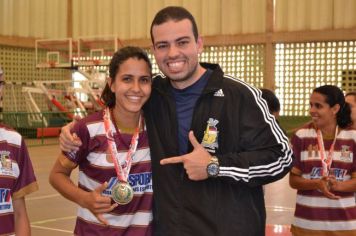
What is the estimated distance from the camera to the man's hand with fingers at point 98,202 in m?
2.68

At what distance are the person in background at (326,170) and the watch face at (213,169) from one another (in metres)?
1.41

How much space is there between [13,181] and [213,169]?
961 millimetres

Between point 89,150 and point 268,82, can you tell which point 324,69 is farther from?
point 89,150

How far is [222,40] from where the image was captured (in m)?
19.8

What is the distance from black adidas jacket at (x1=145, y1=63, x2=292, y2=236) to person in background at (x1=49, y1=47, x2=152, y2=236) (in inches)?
7.2

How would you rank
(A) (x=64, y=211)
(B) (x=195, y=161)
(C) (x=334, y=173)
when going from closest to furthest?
(B) (x=195, y=161), (C) (x=334, y=173), (A) (x=64, y=211)

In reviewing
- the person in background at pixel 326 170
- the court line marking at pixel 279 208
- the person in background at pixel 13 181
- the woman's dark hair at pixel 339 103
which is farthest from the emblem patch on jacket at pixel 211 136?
the court line marking at pixel 279 208

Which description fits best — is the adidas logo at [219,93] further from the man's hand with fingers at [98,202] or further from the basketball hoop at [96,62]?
the basketball hoop at [96,62]

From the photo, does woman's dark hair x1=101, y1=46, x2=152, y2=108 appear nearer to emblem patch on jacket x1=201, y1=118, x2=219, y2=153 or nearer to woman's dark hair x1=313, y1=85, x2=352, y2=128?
emblem patch on jacket x1=201, y1=118, x2=219, y2=153

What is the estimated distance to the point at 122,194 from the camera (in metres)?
2.70

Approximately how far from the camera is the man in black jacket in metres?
2.55

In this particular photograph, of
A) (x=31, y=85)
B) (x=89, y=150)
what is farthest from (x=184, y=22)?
(x=31, y=85)

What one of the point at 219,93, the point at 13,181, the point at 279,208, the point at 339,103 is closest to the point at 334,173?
the point at 339,103

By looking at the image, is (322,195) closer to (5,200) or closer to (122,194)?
(122,194)
